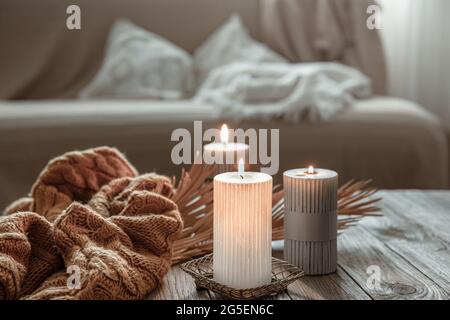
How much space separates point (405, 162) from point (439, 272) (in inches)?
53.5

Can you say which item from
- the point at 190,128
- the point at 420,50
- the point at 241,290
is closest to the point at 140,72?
the point at 190,128

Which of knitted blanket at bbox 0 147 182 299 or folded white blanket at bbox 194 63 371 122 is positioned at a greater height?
folded white blanket at bbox 194 63 371 122

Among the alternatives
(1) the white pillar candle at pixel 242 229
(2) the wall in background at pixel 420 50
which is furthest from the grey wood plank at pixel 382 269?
(2) the wall in background at pixel 420 50

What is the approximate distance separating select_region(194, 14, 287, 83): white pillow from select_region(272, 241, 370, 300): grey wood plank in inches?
72.4

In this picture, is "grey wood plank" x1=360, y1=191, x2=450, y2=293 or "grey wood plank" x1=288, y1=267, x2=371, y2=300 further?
"grey wood plank" x1=360, y1=191, x2=450, y2=293

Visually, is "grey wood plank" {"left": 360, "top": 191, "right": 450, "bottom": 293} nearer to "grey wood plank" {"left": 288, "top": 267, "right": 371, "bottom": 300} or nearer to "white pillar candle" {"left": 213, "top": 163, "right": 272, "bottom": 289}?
"grey wood plank" {"left": 288, "top": 267, "right": 371, "bottom": 300}

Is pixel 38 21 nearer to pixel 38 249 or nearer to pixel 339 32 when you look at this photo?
pixel 339 32

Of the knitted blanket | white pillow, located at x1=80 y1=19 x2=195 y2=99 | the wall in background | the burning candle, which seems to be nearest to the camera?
the knitted blanket

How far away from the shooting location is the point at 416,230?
1.11 metres

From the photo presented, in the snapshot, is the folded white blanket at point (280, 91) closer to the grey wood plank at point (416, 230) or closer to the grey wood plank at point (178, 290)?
the grey wood plank at point (416, 230)

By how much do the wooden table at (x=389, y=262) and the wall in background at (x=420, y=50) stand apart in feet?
6.17

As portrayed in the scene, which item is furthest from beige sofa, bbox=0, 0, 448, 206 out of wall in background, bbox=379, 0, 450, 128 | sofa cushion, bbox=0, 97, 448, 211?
wall in background, bbox=379, 0, 450, 128

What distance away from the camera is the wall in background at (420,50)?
9.78ft

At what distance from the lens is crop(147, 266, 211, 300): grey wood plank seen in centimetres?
83
